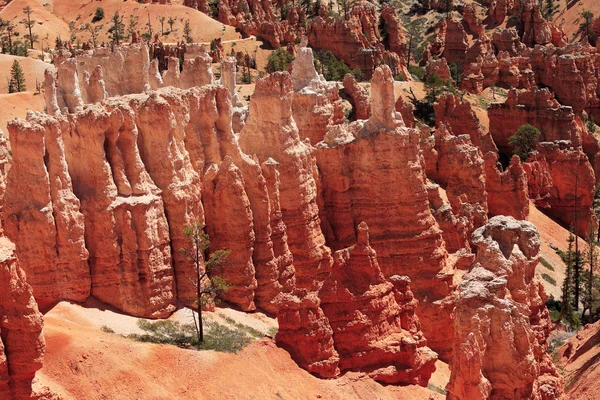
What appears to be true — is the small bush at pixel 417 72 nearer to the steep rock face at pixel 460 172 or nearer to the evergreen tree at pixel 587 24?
the evergreen tree at pixel 587 24

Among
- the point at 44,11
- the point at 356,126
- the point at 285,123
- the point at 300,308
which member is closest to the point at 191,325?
the point at 300,308

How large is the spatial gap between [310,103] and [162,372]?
24.0 m

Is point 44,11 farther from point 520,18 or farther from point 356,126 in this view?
point 356,126

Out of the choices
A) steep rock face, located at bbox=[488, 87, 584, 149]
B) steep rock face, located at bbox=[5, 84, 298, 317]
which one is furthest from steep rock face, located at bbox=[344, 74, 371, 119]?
steep rock face, located at bbox=[5, 84, 298, 317]

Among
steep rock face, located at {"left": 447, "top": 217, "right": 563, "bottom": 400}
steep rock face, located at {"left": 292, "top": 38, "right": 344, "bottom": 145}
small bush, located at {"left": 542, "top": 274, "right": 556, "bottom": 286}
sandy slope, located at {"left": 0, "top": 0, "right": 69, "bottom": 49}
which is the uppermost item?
sandy slope, located at {"left": 0, "top": 0, "right": 69, "bottom": 49}

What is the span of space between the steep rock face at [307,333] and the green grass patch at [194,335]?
1.37m

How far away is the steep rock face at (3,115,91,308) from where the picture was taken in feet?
98.8

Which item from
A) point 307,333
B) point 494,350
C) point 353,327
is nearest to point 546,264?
point 353,327

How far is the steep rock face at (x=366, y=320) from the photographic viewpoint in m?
32.1

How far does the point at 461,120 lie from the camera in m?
76.8

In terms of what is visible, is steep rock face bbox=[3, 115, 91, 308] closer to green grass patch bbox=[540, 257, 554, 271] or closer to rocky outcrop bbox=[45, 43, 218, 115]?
rocky outcrop bbox=[45, 43, 218, 115]

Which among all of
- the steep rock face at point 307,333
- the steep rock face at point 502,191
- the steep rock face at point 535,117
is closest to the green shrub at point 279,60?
the steep rock face at point 535,117

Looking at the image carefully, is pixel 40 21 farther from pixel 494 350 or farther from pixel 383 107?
pixel 494 350

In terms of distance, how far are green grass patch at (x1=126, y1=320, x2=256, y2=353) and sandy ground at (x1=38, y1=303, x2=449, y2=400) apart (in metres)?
0.42
